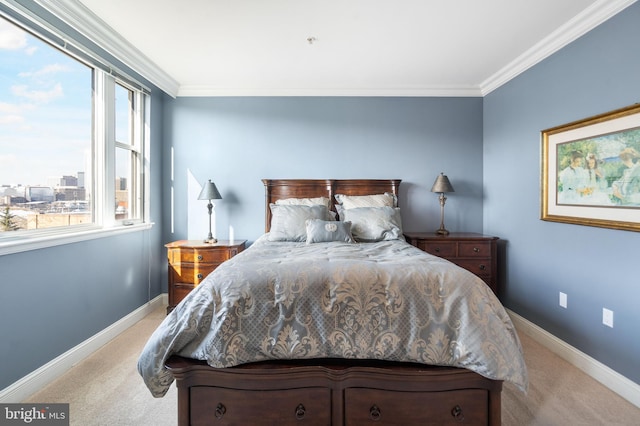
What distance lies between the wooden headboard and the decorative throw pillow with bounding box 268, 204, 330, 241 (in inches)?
17.4

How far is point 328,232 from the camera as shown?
2.71 metres

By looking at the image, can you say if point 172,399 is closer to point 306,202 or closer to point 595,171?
point 306,202

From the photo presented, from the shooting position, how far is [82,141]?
8.39 ft

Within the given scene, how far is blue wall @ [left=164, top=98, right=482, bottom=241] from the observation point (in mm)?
3668

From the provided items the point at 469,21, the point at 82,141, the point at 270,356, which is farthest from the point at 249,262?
the point at 469,21

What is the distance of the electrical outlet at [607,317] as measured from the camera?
2.10 m

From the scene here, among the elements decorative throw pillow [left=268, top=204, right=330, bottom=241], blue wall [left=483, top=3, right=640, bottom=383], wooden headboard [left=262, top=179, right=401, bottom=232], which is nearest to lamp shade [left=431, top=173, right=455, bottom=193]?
wooden headboard [left=262, top=179, right=401, bottom=232]

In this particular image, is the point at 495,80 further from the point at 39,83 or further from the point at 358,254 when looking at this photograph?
the point at 39,83

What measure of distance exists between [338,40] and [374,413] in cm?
268

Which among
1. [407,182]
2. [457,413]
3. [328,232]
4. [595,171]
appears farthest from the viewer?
[407,182]

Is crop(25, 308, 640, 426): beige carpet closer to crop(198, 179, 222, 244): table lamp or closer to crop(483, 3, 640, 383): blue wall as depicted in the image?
crop(483, 3, 640, 383): blue wall

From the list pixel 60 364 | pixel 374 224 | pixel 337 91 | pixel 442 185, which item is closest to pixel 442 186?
pixel 442 185

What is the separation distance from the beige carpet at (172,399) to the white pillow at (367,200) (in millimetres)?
1852

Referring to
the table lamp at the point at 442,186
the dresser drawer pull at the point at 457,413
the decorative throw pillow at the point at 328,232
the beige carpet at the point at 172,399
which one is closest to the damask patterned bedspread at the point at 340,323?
the dresser drawer pull at the point at 457,413
